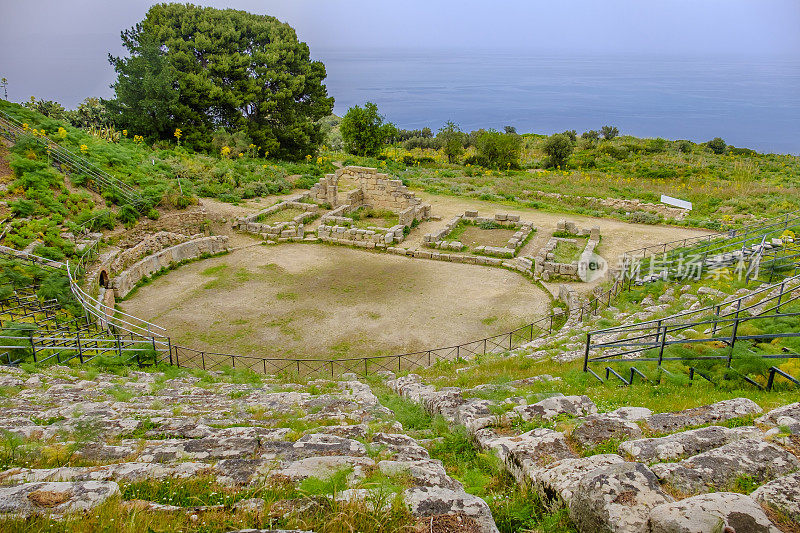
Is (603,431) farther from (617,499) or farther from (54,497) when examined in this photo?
(54,497)

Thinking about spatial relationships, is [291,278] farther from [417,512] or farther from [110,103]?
[110,103]

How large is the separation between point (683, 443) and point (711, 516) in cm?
194

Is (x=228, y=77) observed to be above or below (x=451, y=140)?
above

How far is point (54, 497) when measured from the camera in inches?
151

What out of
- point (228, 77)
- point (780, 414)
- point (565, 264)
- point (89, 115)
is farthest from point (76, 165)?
point (780, 414)

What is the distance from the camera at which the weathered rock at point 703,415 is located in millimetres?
5996

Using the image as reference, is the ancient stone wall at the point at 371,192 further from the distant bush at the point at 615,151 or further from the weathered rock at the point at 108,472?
the distant bush at the point at 615,151

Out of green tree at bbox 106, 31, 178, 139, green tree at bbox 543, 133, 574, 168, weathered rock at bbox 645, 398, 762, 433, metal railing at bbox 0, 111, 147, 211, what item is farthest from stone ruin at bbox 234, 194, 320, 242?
green tree at bbox 543, 133, 574, 168

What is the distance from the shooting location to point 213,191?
28922 millimetres

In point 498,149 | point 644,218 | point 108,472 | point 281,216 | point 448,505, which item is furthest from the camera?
point 498,149

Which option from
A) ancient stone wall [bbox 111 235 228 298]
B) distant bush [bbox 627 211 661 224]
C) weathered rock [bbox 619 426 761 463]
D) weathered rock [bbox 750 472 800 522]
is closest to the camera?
weathered rock [bbox 750 472 800 522]

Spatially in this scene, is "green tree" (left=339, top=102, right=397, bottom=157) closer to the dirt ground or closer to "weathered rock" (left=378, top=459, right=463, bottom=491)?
the dirt ground

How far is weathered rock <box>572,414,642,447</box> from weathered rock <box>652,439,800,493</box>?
3.72 feet

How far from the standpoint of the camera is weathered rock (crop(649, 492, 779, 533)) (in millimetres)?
3287
